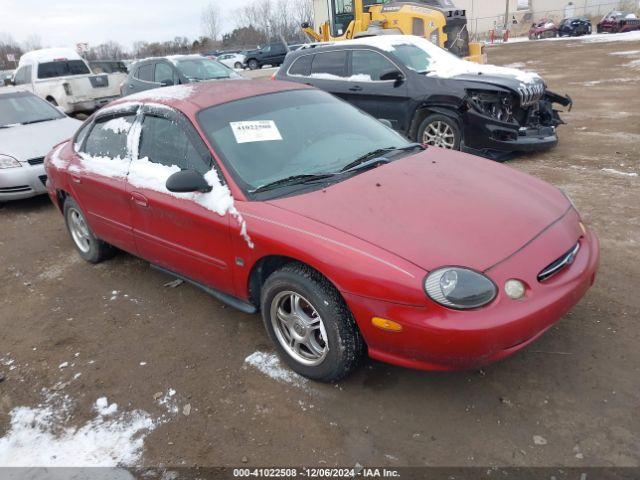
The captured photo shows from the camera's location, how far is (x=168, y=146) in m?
3.54

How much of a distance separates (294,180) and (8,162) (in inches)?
210

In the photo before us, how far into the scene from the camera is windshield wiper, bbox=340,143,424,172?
3285mm

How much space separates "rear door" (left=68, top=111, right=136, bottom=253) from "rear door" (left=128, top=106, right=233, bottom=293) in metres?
0.18

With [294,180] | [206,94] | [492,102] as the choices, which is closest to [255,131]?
[294,180]

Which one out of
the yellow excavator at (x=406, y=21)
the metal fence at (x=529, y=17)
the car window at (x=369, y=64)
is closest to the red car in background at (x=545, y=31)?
the metal fence at (x=529, y=17)

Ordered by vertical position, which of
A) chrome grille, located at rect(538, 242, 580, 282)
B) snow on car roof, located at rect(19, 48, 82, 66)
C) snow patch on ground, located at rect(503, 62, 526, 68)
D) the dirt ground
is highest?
snow on car roof, located at rect(19, 48, 82, 66)

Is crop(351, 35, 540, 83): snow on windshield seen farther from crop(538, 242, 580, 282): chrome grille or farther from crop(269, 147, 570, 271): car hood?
crop(538, 242, 580, 282): chrome grille

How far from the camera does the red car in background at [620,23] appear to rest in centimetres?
3092

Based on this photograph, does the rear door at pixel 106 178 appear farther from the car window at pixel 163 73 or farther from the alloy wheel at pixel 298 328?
the car window at pixel 163 73

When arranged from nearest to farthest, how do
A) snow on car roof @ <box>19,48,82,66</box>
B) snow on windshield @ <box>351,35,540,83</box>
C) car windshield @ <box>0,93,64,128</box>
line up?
snow on windshield @ <box>351,35,540,83</box> < car windshield @ <box>0,93,64,128</box> < snow on car roof @ <box>19,48,82,66</box>

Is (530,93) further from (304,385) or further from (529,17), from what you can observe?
(529,17)

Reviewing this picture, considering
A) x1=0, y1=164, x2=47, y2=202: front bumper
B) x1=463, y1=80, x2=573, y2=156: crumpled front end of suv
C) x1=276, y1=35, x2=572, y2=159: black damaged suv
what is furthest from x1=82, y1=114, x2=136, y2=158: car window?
x1=463, y1=80, x2=573, y2=156: crumpled front end of suv

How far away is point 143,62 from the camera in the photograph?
11078mm

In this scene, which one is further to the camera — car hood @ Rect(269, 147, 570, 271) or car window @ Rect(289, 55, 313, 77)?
car window @ Rect(289, 55, 313, 77)
